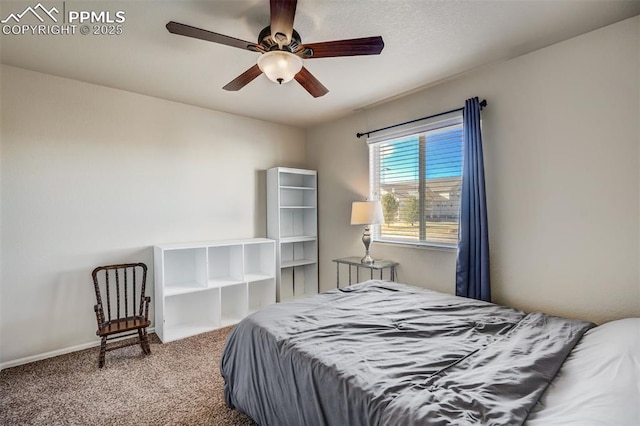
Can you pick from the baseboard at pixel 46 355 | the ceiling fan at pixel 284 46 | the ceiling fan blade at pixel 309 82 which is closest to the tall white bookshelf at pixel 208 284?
the baseboard at pixel 46 355

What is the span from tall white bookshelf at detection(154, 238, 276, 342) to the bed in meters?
1.44

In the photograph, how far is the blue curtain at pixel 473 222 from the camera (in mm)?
2518

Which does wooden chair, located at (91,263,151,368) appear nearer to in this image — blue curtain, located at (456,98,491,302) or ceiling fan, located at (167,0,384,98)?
ceiling fan, located at (167,0,384,98)

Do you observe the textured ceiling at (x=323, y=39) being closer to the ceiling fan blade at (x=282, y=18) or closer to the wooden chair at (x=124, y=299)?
the ceiling fan blade at (x=282, y=18)

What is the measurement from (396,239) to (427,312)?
151 cm

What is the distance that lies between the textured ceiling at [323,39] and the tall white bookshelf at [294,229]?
1.37 meters

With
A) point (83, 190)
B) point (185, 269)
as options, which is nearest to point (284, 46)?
point (83, 190)

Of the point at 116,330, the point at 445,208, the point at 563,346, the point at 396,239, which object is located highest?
the point at 445,208

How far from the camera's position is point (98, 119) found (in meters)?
2.96

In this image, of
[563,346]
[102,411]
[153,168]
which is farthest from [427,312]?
[153,168]

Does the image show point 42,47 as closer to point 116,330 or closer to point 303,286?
point 116,330

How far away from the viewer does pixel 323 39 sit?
216cm

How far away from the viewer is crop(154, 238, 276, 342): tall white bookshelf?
314 centimetres

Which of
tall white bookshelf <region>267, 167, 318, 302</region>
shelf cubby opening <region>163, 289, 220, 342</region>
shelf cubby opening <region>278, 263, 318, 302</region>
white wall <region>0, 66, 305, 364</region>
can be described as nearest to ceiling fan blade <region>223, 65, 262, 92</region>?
white wall <region>0, 66, 305, 364</region>
